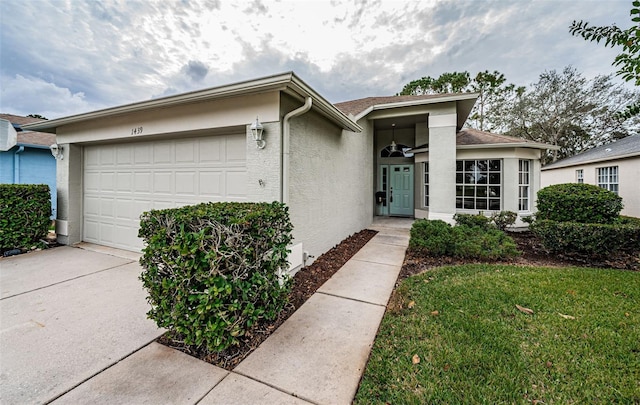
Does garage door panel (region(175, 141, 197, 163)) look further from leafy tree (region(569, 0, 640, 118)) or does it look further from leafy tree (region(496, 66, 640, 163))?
leafy tree (region(496, 66, 640, 163))

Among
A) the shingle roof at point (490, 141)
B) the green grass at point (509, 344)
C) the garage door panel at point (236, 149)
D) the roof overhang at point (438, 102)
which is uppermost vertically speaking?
the roof overhang at point (438, 102)

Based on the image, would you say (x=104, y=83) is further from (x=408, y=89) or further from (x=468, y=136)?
(x=408, y=89)

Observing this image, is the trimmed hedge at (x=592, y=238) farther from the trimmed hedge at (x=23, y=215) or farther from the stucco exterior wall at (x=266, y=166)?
the trimmed hedge at (x=23, y=215)

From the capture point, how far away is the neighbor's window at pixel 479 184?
28.0 feet

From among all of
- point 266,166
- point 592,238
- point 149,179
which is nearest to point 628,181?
point 592,238

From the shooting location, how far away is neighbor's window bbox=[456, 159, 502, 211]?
8523 millimetres

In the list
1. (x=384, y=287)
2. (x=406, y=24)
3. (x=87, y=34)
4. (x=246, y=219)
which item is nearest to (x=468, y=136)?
(x=406, y=24)

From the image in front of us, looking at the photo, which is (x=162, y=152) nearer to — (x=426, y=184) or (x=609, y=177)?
(x=426, y=184)

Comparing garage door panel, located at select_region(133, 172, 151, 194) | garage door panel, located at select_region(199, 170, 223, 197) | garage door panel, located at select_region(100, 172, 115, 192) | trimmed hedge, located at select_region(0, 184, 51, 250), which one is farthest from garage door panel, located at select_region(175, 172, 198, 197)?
trimmed hedge, located at select_region(0, 184, 51, 250)

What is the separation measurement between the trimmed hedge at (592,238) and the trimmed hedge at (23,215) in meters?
11.7

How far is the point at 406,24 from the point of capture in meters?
8.95

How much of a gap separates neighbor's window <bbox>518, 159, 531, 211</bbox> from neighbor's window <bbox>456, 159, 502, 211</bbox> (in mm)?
662

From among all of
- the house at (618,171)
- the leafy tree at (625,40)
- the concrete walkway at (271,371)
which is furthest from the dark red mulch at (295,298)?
the house at (618,171)

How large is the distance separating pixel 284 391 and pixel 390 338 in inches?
48.6
